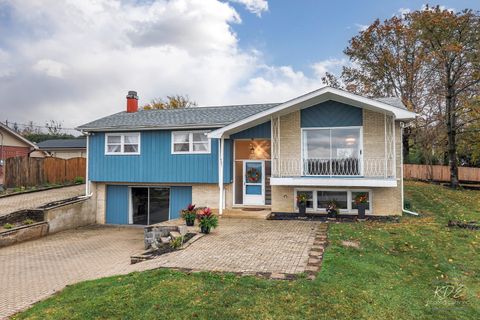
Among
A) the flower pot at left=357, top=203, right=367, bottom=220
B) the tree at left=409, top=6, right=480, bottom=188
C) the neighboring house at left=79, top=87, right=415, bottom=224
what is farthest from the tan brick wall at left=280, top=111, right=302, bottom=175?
the tree at left=409, top=6, right=480, bottom=188

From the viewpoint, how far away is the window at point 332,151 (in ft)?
Answer: 44.5

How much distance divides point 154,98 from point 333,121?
37004 mm

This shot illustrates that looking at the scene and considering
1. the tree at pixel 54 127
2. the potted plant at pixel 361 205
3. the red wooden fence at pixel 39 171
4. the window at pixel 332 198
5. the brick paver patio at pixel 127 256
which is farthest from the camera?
the tree at pixel 54 127

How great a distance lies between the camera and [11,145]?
25328 mm

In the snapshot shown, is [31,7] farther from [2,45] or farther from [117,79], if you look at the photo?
[117,79]

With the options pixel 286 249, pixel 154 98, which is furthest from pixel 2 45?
pixel 154 98

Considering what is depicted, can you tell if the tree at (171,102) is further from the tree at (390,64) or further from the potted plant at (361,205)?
the potted plant at (361,205)

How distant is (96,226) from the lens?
55.2 ft

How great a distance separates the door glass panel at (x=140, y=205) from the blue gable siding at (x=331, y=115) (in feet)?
30.1

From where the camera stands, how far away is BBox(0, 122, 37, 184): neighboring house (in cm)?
2441

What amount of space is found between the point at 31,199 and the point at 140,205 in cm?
569

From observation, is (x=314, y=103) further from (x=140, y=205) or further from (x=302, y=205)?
(x=140, y=205)

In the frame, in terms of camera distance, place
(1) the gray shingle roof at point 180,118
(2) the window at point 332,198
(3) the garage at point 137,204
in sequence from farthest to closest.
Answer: (3) the garage at point 137,204
(1) the gray shingle roof at point 180,118
(2) the window at point 332,198

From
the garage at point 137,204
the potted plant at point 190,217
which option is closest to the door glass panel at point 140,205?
the garage at point 137,204
